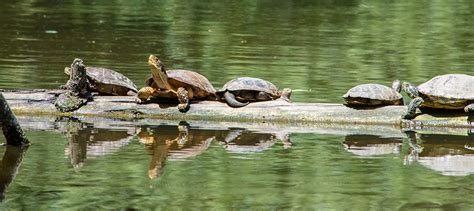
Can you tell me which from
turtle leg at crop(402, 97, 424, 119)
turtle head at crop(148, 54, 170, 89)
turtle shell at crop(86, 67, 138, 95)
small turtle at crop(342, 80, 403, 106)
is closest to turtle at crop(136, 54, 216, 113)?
turtle head at crop(148, 54, 170, 89)

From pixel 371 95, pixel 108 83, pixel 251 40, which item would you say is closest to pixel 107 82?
pixel 108 83

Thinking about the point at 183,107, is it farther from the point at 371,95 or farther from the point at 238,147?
the point at 371,95

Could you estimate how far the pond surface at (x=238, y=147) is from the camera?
293 inches

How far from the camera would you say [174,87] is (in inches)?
443

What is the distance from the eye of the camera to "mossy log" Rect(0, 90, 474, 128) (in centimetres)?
1067

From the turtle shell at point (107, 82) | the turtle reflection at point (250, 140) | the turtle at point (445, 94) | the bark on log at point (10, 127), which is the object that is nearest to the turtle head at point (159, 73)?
the turtle shell at point (107, 82)

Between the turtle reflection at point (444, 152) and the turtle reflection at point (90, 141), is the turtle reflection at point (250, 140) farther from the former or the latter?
the turtle reflection at point (444, 152)

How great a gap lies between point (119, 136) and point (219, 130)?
0.97m

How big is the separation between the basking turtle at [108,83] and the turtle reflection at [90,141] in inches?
24.1

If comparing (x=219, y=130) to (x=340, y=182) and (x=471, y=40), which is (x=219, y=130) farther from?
(x=471, y=40)

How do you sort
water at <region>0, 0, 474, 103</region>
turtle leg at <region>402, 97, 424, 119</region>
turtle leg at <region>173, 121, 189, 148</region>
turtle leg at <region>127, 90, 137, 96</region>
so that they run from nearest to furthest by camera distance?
turtle leg at <region>173, 121, 189, 148</region> < turtle leg at <region>402, 97, 424, 119</region> < turtle leg at <region>127, 90, 137, 96</region> < water at <region>0, 0, 474, 103</region>

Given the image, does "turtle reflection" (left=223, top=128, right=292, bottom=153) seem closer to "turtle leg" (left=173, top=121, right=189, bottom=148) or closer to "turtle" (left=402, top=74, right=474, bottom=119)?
"turtle leg" (left=173, top=121, right=189, bottom=148)

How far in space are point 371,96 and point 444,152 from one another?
1173 millimetres

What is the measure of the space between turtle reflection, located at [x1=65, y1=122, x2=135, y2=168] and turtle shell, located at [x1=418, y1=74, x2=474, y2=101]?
2649mm
